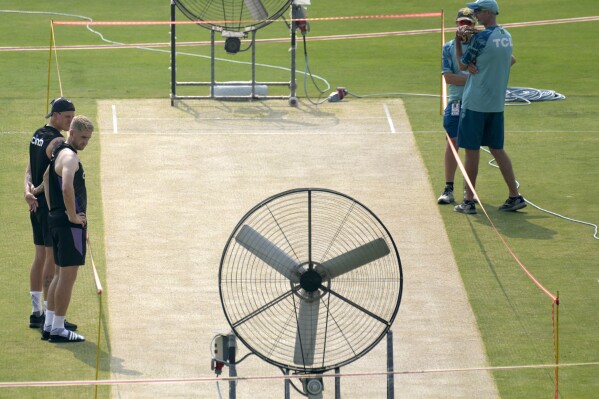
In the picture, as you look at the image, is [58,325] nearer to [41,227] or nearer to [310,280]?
[41,227]

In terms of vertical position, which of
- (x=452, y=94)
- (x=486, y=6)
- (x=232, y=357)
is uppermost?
(x=486, y=6)

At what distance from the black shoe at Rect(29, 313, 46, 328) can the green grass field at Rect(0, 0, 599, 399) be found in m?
0.13

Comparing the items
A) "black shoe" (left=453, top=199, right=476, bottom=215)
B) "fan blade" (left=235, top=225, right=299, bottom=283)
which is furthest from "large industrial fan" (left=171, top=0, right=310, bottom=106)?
"fan blade" (left=235, top=225, right=299, bottom=283)

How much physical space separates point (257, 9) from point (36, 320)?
767 centimetres

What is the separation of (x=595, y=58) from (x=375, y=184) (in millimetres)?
7488

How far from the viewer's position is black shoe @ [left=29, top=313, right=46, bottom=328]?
32.3 ft

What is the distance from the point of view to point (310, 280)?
24.7 feet

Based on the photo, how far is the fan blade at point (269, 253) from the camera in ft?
25.0

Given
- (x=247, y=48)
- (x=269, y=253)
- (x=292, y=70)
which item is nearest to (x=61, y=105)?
(x=269, y=253)

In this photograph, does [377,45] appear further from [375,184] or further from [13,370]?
[13,370]

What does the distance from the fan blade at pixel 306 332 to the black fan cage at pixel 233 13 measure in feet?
26.5

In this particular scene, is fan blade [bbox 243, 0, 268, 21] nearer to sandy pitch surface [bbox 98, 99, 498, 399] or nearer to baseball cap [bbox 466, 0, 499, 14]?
sandy pitch surface [bbox 98, 99, 498, 399]

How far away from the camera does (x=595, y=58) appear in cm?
1938

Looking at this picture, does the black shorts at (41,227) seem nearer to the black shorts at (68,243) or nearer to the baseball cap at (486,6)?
the black shorts at (68,243)
